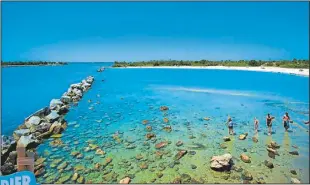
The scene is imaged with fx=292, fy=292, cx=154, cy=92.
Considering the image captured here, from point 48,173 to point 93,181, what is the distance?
1182 millimetres

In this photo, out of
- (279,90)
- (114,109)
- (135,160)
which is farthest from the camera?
(279,90)

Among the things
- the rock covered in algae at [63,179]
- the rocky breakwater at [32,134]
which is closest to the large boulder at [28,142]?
the rocky breakwater at [32,134]

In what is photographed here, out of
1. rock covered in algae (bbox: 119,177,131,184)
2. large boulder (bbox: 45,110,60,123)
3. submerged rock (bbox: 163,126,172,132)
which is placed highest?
large boulder (bbox: 45,110,60,123)

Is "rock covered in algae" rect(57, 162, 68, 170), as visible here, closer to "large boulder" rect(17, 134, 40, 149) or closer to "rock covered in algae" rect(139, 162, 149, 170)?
"large boulder" rect(17, 134, 40, 149)

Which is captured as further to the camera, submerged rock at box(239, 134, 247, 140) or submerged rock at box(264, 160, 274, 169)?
submerged rock at box(239, 134, 247, 140)

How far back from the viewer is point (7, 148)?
7.46m

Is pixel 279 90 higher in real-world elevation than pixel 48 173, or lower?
higher

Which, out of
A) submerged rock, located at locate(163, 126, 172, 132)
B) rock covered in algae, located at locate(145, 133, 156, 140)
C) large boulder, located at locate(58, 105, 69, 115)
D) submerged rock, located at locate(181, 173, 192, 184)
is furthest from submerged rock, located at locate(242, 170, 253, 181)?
large boulder, located at locate(58, 105, 69, 115)

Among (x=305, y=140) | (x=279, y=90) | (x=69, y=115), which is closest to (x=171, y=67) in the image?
(x=279, y=90)

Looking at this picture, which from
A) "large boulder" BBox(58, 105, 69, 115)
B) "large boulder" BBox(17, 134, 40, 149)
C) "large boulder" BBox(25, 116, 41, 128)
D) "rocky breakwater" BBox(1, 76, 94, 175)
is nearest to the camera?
"rocky breakwater" BBox(1, 76, 94, 175)

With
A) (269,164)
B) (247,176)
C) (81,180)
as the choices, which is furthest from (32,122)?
(269,164)

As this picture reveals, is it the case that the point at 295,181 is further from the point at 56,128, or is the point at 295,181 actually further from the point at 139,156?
the point at 56,128

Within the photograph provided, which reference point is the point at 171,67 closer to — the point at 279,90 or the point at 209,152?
the point at 279,90

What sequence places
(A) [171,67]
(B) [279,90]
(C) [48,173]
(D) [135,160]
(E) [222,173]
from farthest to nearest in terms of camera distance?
1. (A) [171,67]
2. (B) [279,90]
3. (D) [135,160]
4. (C) [48,173]
5. (E) [222,173]
